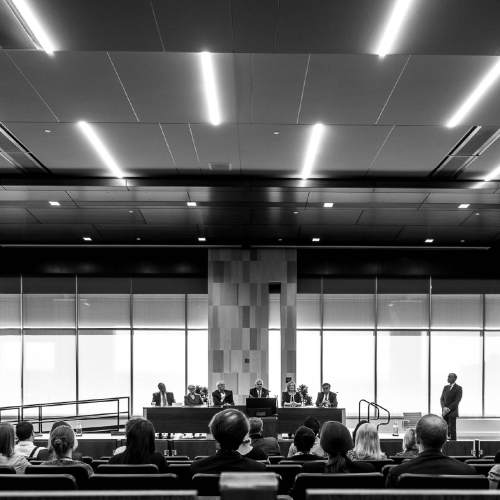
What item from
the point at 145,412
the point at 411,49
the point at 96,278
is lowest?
the point at 145,412

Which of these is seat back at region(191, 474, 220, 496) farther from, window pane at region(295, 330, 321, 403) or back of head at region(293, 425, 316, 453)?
window pane at region(295, 330, 321, 403)

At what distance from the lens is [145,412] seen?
43.0 ft

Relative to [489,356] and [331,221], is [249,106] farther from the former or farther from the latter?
[489,356]

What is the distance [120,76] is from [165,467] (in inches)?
158

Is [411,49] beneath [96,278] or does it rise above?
above

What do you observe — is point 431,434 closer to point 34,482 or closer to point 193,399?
point 34,482

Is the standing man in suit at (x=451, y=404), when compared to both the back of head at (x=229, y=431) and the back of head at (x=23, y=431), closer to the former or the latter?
the back of head at (x=23, y=431)

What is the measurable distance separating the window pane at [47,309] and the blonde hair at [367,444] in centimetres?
1319

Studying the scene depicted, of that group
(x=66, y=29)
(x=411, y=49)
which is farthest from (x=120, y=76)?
(x=411, y=49)

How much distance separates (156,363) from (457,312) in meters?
7.71

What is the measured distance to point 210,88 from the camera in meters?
7.35

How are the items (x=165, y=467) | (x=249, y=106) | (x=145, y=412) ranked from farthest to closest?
(x=145, y=412)
(x=249, y=106)
(x=165, y=467)

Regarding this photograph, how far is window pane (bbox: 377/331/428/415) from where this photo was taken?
1809cm

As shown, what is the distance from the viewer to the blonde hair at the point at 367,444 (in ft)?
19.8
